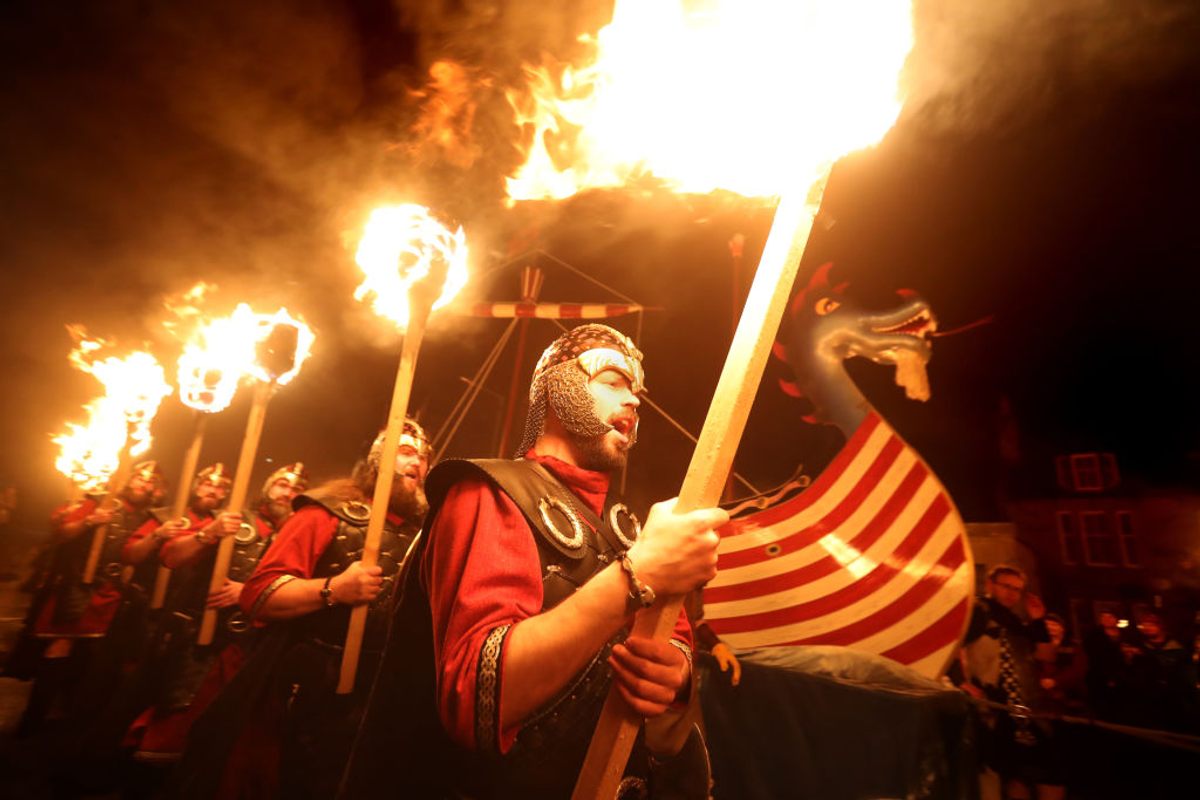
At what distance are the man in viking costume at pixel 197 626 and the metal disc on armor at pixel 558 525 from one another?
10.2 feet

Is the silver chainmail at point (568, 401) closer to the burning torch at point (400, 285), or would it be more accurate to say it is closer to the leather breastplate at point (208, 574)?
the burning torch at point (400, 285)

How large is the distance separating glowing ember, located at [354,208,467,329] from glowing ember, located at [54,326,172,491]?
18.2ft

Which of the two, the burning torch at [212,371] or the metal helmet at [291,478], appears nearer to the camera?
the burning torch at [212,371]

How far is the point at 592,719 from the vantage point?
1796 mm

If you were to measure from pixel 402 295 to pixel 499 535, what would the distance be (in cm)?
206

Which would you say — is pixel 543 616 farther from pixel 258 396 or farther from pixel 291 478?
pixel 291 478

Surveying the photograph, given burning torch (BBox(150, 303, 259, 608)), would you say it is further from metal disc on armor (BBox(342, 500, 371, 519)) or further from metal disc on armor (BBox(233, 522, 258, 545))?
metal disc on armor (BBox(342, 500, 371, 519))

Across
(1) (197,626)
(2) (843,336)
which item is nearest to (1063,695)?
(2) (843,336)

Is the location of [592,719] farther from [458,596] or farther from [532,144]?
[532,144]

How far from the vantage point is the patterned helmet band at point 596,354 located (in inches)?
91.3

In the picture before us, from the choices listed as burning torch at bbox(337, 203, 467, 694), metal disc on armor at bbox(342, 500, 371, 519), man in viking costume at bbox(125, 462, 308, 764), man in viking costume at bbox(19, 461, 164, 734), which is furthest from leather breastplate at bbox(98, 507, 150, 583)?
burning torch at bbox(337, 203, 467, 694)

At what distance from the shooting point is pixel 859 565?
489cm

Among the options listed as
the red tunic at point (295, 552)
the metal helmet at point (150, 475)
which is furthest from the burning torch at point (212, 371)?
the metal helmet at point (150, 475)

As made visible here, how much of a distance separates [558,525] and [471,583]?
1.29 ft
